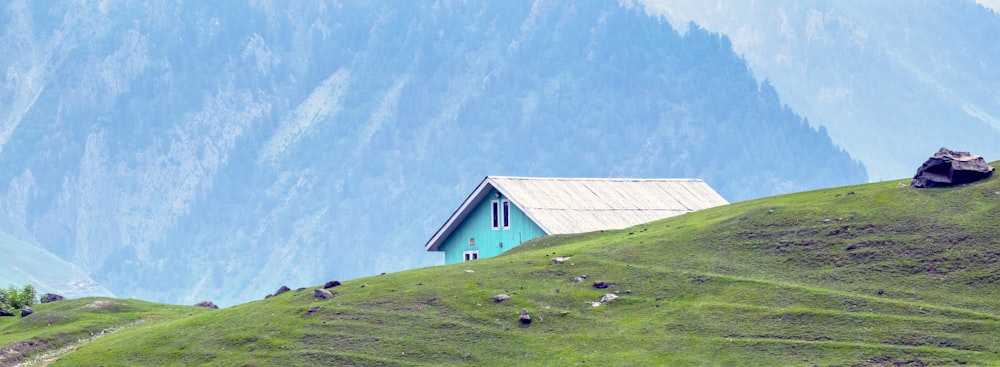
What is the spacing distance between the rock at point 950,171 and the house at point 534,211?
23.5 metres

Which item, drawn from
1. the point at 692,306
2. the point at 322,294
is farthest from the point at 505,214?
the point at 692,306

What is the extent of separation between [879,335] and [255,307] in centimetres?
2370

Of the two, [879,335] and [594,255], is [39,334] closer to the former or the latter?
[594,255]

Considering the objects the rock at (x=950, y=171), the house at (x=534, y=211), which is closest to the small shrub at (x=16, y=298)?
the house at (x=534, y=211)

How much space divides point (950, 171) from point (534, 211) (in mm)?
26737

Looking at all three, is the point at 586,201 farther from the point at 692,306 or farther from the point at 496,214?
the point at 692,306

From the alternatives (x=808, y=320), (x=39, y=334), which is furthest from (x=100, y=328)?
(x=808, y=320)

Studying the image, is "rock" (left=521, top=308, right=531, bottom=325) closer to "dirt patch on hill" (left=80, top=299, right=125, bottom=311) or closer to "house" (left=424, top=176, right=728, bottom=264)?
"dirt patch on hill" (left=80, top=299, right=125, bottom=311)

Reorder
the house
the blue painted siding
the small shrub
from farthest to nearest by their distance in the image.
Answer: the house → the blue painted siding → the small shrub

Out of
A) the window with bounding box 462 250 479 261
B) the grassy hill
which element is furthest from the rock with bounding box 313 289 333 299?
the window with bounding box 462 250 479 261

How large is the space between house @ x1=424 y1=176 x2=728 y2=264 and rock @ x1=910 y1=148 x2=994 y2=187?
23.5 metres

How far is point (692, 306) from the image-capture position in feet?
171

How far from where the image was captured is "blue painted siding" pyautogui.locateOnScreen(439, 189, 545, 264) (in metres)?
82.0

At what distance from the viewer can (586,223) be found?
84.2 metres
